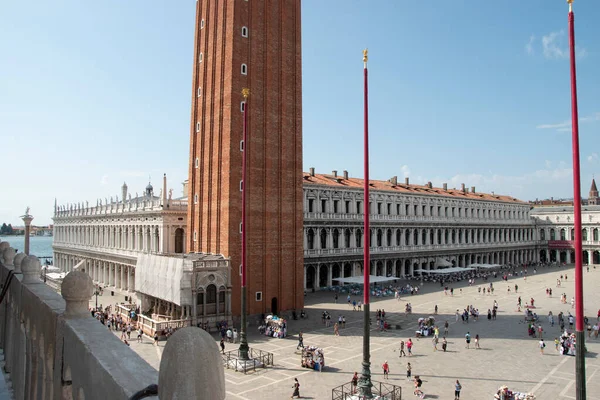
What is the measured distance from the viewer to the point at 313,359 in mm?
22969

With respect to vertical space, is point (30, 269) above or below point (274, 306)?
above

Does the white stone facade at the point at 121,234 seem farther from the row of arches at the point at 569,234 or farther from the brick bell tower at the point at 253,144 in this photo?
the row of arches at the point at 569,234

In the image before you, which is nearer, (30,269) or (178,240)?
(30,269)

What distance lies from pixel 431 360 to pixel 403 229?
3876cm

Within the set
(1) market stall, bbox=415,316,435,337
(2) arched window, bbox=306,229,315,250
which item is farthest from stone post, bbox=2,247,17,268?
(2) arched window, bbox=306,229,315,250

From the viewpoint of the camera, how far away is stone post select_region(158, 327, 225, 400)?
2633 millimetres

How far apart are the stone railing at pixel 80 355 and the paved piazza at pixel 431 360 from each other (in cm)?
1272

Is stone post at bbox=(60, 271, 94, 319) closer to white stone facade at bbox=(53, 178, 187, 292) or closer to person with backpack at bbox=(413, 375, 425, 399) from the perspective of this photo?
person with backpack at bbox=(413, 375, 425, 399)

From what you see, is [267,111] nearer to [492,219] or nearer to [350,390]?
[350,390]

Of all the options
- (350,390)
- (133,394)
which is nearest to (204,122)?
(350,390)

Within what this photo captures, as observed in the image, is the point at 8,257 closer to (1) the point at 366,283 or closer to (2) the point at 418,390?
(1) the point at 366,283

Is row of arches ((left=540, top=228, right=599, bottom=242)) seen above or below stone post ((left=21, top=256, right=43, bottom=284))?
below

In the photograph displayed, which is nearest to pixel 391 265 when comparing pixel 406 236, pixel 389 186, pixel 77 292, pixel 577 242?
pixel 406 236

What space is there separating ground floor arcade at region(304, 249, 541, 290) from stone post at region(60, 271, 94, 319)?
45.8m
